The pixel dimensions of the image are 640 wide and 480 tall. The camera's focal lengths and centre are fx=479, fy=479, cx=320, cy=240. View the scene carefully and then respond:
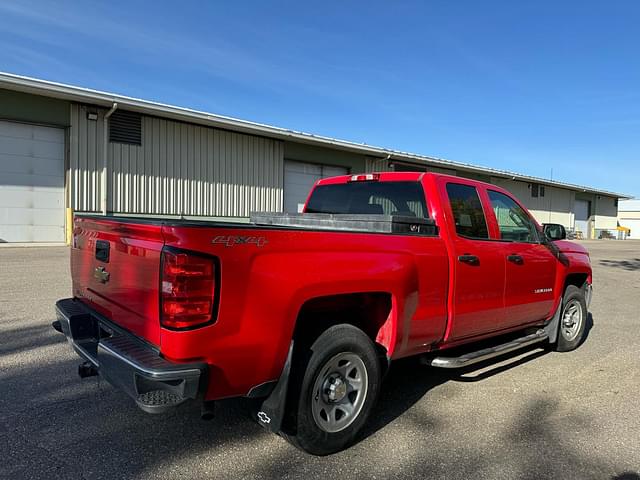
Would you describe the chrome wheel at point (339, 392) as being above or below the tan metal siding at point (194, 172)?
below

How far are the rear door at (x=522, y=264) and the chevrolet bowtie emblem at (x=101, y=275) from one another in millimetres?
3367

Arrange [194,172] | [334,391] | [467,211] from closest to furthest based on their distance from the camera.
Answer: [334,391] < [467,211] < [194,172]

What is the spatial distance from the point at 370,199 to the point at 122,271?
8.18 ft

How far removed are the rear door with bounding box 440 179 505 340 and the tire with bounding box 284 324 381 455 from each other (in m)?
1.00

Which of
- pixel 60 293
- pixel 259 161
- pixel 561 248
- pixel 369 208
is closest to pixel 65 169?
pixel 259 161

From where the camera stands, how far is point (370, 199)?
184 inches

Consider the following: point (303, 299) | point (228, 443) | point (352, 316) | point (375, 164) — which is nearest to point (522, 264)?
point (352, 316)

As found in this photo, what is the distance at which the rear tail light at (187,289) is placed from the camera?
2.46 meters

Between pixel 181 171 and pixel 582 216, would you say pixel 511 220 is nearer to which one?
pixel 181 171

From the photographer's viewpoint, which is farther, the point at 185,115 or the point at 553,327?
the point at 185,115

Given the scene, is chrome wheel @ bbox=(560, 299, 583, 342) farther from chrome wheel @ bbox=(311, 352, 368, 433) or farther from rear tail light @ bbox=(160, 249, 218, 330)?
rear tail light @ bbox=(160, 249, 218, 330)

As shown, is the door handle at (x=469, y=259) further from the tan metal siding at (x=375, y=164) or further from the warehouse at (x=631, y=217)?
the warehouse at (x=631, y=217)

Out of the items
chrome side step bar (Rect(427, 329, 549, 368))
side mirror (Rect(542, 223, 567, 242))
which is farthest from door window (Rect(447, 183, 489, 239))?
side mirror (Rect(542, 223, 567, 242))

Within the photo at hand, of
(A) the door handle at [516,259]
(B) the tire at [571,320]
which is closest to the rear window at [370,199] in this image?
(A) the door handle at [516,259]
